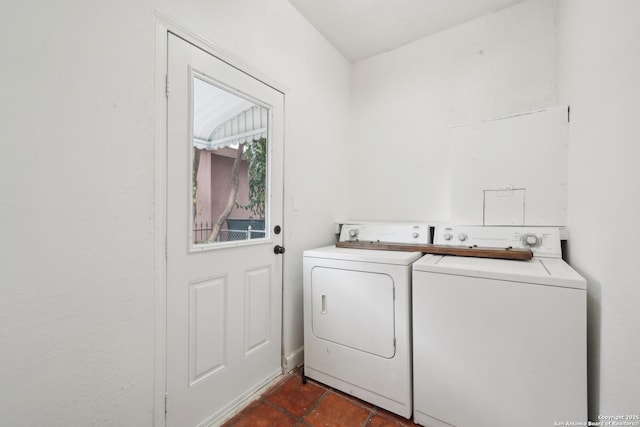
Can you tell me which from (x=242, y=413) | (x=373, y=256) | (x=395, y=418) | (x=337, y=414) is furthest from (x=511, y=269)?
(x=242, y=413)

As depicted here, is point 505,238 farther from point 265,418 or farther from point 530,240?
point 265,418

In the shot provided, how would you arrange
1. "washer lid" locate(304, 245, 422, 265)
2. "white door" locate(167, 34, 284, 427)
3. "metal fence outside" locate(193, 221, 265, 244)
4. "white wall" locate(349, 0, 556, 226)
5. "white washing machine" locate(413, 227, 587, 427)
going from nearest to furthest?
"white washing machine" locate(413, 227, 587, 427) < "white door" locate(167, 34, 284, 427) < "metal fence outside" locate(193, 221, 265, 244) < "washer lid" locate(304, 245, 422, 265) < "white wall" locate(349, 0, 556, 226)

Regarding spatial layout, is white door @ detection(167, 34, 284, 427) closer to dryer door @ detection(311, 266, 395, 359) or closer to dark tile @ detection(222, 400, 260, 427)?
dark tile @ detection(222, 400, 260, 427)

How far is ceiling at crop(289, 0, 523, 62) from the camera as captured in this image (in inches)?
75.5

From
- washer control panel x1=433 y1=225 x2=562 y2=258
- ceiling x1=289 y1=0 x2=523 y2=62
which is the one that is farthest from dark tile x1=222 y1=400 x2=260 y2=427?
ceiling x1=289 y1=0 x2=523 y2=62

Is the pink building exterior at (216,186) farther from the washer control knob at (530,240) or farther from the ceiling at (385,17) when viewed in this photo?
the washer control knob at (530,240)

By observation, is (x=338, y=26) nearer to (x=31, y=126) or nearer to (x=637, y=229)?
(x=31, y=126)

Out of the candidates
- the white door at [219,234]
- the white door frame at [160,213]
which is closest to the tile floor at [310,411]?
the white door at [219,234]

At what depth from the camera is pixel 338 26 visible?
84.7 inches

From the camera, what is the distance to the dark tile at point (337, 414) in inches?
56.9

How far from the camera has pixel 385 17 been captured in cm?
204

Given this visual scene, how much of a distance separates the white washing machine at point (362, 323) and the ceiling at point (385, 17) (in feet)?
5.54

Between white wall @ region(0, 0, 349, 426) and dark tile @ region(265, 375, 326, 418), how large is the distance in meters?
0.73

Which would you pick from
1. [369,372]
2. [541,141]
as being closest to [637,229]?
[541,141]
